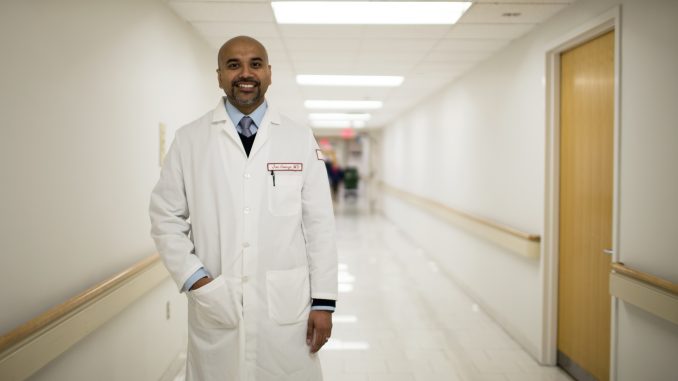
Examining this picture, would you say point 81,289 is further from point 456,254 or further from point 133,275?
point 456,254

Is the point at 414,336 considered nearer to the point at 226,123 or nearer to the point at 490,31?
the point at 490,31

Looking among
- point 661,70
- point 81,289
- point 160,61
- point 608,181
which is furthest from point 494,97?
point 81,289

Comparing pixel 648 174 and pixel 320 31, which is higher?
pixel 320 31

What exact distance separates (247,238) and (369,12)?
2513mm

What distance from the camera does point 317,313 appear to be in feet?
5.69

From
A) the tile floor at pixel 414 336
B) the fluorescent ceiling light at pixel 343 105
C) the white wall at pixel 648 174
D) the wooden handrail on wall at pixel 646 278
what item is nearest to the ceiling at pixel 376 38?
the white wall at pixel 648 174

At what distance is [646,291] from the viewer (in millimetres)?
2350

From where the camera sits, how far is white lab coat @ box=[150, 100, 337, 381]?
1.67 m

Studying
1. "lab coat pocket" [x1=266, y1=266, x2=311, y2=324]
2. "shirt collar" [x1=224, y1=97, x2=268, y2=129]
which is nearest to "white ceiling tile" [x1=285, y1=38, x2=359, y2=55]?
"shirt collar" [x1=224, y1=97, x2=268, y2=129]

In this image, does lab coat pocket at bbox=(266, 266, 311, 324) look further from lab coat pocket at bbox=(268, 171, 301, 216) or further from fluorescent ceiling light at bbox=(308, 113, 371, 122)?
fluorescent ceiling light at bbox=(308, 113, 371, 122)

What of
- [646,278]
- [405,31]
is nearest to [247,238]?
[646,278]

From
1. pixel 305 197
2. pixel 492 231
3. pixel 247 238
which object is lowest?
pixel 492 231

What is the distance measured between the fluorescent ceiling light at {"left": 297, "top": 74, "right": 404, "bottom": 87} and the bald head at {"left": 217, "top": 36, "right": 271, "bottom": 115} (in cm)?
441

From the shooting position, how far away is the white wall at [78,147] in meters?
1.71
